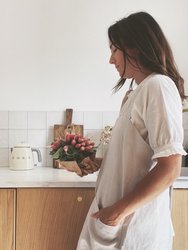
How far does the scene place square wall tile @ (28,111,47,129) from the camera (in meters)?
1.96

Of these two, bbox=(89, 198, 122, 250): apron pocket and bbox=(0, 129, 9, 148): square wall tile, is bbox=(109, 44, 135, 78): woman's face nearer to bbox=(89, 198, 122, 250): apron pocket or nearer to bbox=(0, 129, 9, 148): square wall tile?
bbox=(89, 198, 122, 250): apron pocket

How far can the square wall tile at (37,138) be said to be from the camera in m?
1.97

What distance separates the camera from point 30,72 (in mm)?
1952

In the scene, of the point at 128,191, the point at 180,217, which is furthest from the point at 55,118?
the point at 128,191

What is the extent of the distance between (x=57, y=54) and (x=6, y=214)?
101 centimetres

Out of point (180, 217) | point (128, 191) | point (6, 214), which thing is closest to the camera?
point (128, 191)

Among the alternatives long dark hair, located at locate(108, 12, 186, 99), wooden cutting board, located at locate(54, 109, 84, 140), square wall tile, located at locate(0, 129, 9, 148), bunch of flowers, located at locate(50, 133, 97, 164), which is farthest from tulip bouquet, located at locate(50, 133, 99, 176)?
square wall tile, located at locate(0, 129, 9, 148)

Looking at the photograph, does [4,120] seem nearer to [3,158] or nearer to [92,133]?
[3,158]

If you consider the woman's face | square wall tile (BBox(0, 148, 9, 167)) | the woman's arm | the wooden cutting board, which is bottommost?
square wall tile (BBox(0, 148, 9, 167))

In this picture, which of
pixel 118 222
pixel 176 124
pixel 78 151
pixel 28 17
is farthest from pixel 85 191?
pixel 28 17

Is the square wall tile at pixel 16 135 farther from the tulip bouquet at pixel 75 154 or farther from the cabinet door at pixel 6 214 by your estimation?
the tulip bouquet at pixel 75 154

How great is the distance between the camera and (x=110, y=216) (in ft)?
3.09

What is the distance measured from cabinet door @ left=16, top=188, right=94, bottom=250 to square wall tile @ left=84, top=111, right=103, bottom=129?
66 centimetres

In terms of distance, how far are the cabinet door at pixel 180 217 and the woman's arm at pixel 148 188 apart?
61 centimetres
